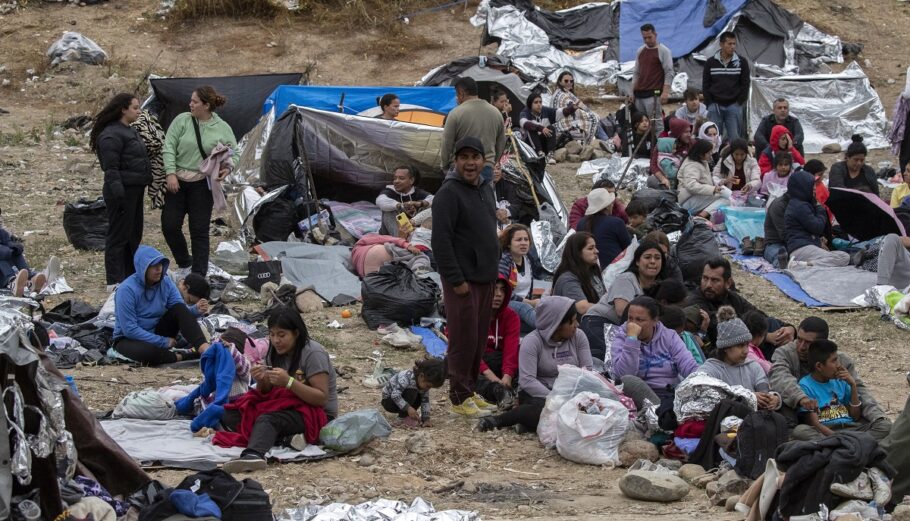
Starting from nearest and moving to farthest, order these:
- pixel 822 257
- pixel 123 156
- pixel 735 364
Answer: pixel 735 364
pixel 123 156
pixel 822 257

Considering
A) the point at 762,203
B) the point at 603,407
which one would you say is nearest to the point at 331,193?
the point at 762,203

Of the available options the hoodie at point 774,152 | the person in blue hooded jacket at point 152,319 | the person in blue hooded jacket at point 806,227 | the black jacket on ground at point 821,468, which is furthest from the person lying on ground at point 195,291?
the hoodie at point 774,152

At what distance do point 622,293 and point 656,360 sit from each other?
3.00 ft

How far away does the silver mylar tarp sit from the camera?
1669 cm

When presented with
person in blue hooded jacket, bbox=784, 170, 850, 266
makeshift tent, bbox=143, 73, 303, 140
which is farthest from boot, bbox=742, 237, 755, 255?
makeshift tent, bbox=143, 73, 303, 140

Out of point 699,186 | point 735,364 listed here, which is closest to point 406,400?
point 735,364

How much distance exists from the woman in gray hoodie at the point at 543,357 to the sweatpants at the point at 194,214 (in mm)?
3527

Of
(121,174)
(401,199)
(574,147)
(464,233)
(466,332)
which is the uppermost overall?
(464,233)

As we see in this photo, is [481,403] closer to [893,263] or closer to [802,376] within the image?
[802,376]

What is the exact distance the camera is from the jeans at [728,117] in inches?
584

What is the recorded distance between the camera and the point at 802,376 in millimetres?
6906

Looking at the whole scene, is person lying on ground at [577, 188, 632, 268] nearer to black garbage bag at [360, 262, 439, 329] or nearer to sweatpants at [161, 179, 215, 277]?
black garbage bag at [360, 262, 439, 329]

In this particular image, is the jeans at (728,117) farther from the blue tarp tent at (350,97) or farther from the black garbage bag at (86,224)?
the black garbage bag at (86,224)

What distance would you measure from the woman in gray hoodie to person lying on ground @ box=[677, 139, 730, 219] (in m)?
5.28
